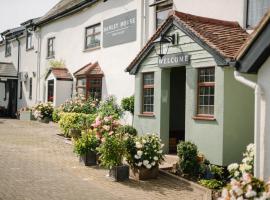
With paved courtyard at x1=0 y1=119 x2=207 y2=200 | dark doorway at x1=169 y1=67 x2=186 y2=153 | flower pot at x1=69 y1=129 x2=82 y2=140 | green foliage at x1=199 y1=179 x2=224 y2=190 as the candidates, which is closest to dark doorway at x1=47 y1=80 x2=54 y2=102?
flower pot at x1=69 y1=129 x2=82 y2=140

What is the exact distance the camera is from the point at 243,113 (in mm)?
10953

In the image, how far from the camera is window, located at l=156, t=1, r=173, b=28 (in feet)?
53.0

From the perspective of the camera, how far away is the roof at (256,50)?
7.34m

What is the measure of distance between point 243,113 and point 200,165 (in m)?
1.96

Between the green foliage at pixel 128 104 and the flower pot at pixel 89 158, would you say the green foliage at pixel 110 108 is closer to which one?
the green foliage at pixel 128 104

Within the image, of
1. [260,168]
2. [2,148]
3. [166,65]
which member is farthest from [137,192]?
[2,148]

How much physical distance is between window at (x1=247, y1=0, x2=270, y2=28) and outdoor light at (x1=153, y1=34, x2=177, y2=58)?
247 centimetres

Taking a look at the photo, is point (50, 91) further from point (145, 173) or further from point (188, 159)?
point (188, 159)

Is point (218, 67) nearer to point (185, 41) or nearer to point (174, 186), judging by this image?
point (185, 41)

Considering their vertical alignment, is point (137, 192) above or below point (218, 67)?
below

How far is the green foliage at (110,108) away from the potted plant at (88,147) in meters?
5.71

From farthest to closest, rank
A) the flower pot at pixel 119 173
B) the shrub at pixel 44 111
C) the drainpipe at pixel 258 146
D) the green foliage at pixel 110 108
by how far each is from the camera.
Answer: the shrub at pixel 44 111 < the green foliage at pixel 110 108 < the flower pot at pixel 119 173 < the drainpipe at pixel 258 146

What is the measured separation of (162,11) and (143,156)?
8377 mm

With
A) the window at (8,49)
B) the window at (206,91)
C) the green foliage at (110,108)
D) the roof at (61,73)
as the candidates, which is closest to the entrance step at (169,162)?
the window at (206,91)
